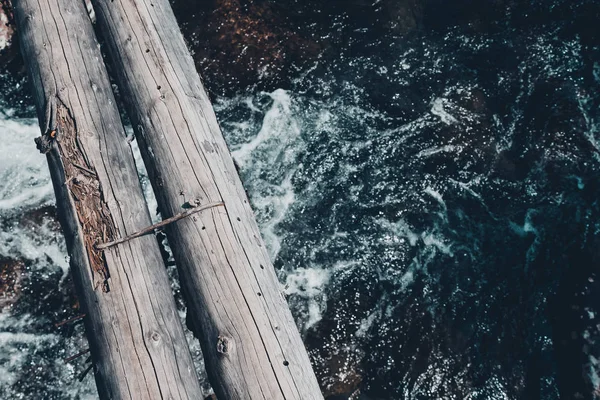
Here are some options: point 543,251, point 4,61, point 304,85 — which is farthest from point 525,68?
point 4,61

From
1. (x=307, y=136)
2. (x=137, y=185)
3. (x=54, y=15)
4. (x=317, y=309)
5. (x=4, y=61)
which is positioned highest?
(x=4, y=61)

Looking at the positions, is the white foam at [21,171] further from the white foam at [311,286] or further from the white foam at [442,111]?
the white foam at [442,111]

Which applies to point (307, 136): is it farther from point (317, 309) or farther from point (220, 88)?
point (317, 309)

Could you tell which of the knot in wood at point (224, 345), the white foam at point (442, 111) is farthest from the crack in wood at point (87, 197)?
the white foam at point (442, 111)

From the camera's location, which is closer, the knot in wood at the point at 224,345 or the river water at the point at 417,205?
the knot in wood at the point at 224,345

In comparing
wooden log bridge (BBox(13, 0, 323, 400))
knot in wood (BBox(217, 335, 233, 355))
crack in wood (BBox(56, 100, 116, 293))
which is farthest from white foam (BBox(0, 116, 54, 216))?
knot in wood (BBox(217, 335, 233, 355))

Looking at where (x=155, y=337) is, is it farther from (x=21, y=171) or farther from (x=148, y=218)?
(x=21, y=171)
